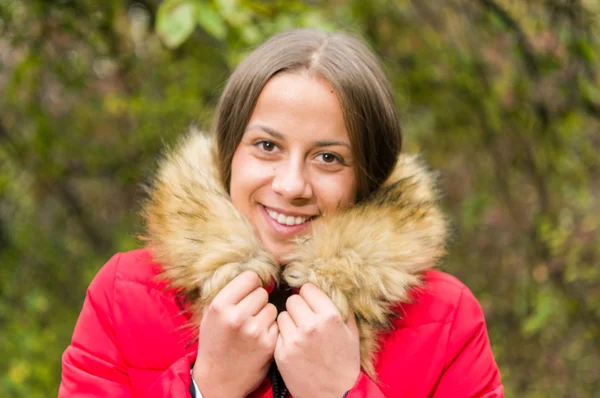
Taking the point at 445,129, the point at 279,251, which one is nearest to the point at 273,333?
the point at 279,251

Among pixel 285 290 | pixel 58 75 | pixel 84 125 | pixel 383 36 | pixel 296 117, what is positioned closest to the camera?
pixel 296 117

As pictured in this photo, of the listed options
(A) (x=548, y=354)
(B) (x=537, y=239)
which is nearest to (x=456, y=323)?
(B) (x=537, y=239)

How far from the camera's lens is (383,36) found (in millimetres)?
3900

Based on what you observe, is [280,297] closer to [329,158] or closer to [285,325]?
[285,325]

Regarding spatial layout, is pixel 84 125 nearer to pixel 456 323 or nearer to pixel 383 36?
pixel 383 36

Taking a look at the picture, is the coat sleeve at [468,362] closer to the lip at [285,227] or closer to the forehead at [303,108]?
the lip at [285,227]

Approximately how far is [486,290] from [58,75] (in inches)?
121

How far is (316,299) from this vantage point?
1581 mm

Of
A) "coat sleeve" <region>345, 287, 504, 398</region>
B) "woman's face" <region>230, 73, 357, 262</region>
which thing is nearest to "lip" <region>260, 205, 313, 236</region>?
"woman's face" <region>230, 73, 357, 262</region>

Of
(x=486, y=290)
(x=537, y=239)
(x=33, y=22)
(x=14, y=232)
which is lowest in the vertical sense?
(x=486, y=290)

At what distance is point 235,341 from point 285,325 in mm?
135

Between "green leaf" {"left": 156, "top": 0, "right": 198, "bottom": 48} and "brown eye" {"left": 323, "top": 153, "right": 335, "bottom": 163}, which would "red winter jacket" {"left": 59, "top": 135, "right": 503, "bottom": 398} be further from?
"green leaf" {"left": 156, "top": 0, "right": 198, "bottom": 48}

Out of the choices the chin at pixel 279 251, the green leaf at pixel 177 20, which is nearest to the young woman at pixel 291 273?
the chin at pixel 279 251

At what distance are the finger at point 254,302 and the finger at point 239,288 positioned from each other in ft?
0.04
